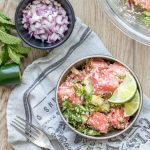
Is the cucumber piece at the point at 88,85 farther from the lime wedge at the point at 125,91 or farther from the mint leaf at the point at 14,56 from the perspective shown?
the mint leaf at the point at 14,56

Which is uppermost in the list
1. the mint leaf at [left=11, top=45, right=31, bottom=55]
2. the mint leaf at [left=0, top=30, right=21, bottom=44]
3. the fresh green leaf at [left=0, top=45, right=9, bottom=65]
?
the mint leaf at [left=0, top=30, right=21, bottom=44]

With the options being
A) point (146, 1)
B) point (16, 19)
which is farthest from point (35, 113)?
point (146, 1)

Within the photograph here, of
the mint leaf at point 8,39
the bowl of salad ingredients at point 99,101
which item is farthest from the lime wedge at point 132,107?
the mint leaf at point 8,39

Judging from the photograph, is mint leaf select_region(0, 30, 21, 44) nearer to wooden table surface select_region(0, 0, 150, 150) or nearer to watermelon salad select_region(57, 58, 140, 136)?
wooden table surface select_region(0, 0, 150, 150)

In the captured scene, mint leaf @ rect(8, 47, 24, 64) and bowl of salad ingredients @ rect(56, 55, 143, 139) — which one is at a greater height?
mint leaf @ rect(8, 47, 24, 64)

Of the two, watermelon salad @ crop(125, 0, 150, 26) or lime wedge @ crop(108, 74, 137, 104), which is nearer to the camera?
lime wedge @ crop(108, 74, 137, 104)

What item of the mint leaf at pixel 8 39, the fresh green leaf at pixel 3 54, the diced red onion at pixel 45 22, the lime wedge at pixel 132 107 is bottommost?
the lime wedge at pixel 132 107

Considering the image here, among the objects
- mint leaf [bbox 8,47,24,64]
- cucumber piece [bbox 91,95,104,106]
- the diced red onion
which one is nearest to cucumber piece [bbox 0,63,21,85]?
mint leaf [bbox 8,47,24,64]
